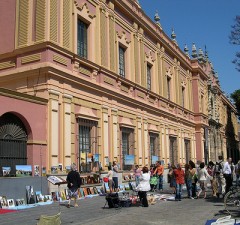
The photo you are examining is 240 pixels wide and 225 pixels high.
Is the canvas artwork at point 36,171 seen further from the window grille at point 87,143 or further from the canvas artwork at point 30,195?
the window grille at point 87,143

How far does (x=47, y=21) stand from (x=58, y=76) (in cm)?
232

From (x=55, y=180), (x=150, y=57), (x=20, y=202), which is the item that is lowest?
(x=20, y=202)

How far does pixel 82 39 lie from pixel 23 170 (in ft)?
25.0

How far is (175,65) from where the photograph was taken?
31.1 m

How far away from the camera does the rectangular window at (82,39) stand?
17930 mm

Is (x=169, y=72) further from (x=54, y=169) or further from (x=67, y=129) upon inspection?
(x=54, y=169)

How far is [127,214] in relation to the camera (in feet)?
36.0

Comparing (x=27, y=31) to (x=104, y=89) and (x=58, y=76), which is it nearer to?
(x=58, y=76)

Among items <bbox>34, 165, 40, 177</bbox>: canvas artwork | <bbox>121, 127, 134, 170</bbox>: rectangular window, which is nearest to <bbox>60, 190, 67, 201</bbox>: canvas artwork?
<bbox>34, 165, 40, 177</bbox>: canvas artwork

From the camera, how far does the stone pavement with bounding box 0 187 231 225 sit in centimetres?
974

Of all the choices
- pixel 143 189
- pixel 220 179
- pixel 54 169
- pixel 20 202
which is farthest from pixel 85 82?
pixel 220 179

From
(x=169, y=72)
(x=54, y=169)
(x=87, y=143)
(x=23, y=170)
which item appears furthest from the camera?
(x=169, y=72)

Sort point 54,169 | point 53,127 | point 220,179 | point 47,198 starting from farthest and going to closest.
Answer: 1. point 220,179
2. point 53,127
3. point 54,169
4. point 47,198

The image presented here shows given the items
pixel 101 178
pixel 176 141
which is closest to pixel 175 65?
pixel 176 141
